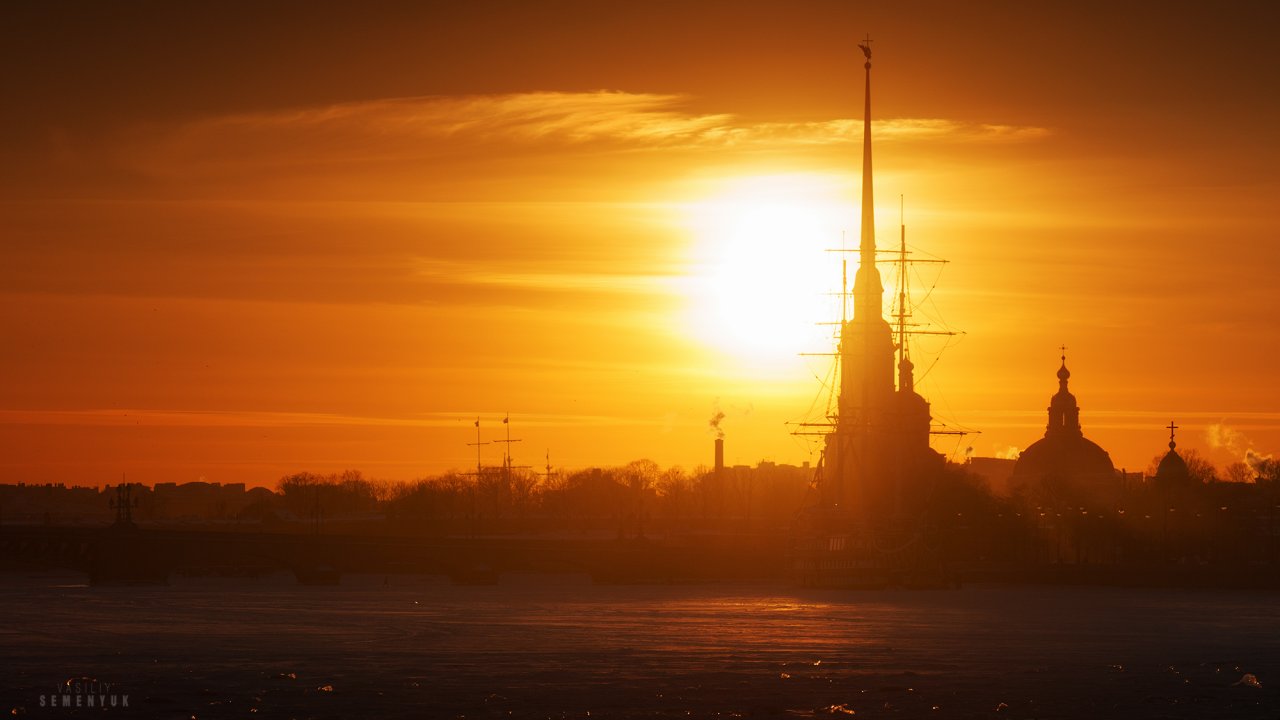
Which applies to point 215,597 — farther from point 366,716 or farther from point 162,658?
point 366,716

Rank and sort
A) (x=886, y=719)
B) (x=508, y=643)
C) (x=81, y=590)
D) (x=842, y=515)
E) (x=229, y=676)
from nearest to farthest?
(x=886, y=719) → (x=229, y=676) → (x=508, y=643) → (x=81, y=590) → (x=842, y=515)

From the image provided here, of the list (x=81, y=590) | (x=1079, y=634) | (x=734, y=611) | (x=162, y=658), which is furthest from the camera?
(x=81, y=590)

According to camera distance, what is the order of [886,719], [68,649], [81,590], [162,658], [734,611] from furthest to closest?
[81,590], [734,611], [68,649], [162,658], [886,719]

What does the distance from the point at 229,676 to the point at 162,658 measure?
8840 millimetres

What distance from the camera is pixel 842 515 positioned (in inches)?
7249

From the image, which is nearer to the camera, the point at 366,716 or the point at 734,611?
the point at 366,716

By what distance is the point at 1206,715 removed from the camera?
173 feet

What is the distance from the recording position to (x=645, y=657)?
7112 cm

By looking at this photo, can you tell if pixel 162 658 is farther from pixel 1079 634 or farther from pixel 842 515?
pixel 842 515

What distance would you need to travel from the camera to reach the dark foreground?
178ft

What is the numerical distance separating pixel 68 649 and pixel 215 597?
6079 cm

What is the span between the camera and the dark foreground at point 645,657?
54.3m

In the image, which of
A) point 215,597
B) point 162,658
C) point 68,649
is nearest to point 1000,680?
point 162,658

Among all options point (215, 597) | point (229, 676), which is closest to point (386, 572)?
point (215, 597)
